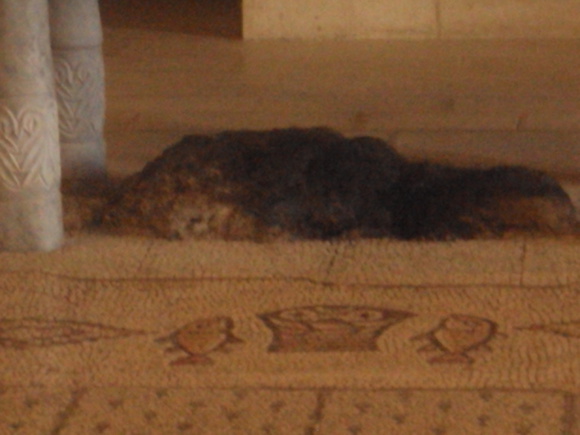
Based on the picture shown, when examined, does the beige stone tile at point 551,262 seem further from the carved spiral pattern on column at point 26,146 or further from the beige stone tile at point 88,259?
the carved spiral pattern on column at point 26,146

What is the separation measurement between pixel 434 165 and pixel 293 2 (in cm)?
375

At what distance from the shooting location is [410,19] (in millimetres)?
6738

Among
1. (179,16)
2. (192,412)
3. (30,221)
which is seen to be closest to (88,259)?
(30,221)

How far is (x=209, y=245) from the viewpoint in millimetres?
2846

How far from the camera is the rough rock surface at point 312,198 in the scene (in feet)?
9.51

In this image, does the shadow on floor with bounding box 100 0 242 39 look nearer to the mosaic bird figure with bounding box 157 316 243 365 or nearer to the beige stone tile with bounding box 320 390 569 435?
the mosaic bird figure with bounding box 157 316 243 365

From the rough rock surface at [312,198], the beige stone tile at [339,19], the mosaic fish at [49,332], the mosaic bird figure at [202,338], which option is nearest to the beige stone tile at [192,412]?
the mosaic bird figure at [202,338]

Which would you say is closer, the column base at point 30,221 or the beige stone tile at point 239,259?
the beige stone tile at point 239,259

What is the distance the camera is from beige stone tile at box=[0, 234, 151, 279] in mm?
2670

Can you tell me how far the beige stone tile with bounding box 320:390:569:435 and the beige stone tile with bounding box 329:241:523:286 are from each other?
57 cm

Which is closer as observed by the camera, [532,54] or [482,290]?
[482,290]

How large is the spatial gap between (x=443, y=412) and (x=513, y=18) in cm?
501

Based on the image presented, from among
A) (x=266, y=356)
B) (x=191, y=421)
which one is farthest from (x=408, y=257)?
(x=191, y=421)

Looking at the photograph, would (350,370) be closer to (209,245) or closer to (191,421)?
(191,421)
